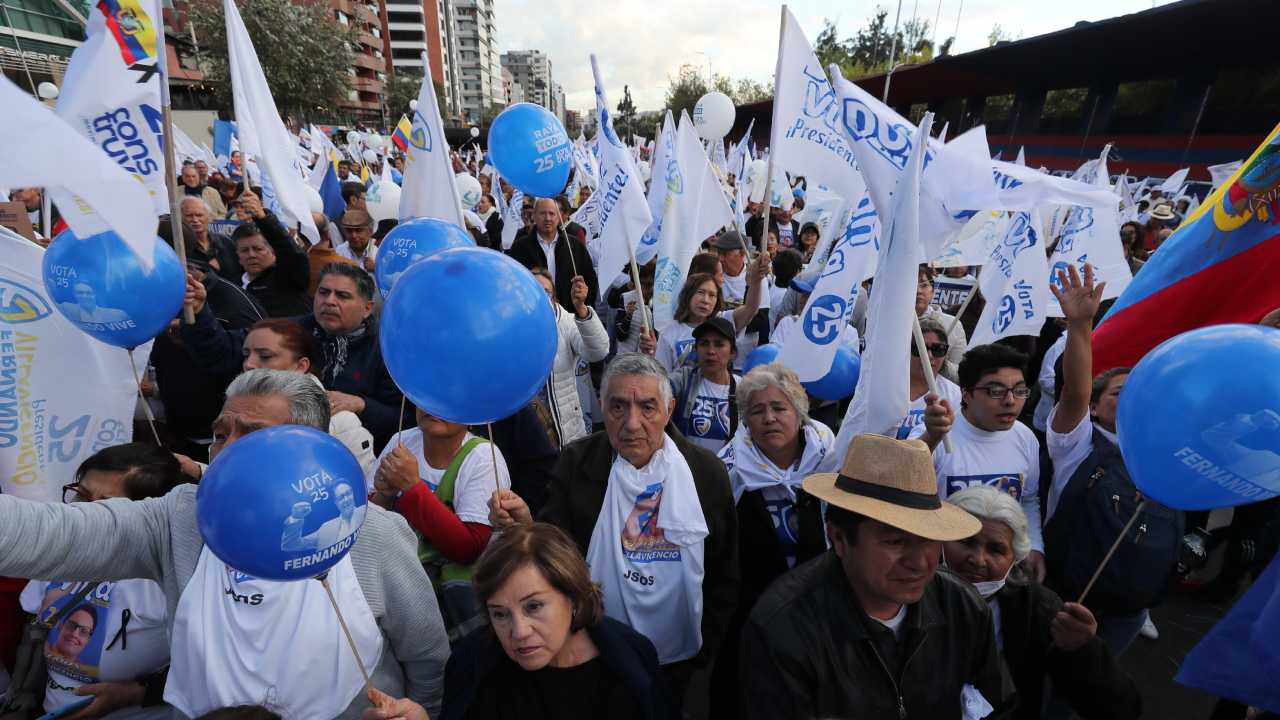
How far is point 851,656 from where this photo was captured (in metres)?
1.75

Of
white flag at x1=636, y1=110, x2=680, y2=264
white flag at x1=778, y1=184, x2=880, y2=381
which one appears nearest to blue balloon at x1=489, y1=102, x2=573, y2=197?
white flag at x1=636, y1=110, x2=680, y2=264

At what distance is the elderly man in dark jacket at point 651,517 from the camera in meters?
2.29

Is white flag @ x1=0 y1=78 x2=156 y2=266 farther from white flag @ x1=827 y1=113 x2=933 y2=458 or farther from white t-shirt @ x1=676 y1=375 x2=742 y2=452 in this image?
white t-shirt @ x1=676 y1=375 x2=742 y2=452

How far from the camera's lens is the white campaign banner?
2463 millimetres

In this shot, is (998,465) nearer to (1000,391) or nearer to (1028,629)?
(1000,391)

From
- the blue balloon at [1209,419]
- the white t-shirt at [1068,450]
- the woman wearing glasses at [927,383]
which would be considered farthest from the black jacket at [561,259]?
the blue balloon at [1209,419]

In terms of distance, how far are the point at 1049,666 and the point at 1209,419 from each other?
0.94m

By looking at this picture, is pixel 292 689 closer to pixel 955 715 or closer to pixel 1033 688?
pixel 955 715

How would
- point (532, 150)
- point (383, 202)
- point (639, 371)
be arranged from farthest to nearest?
point (383, 202) < point (532, 150) < point (639, 371)

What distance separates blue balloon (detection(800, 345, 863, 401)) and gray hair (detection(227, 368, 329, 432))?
102 inches

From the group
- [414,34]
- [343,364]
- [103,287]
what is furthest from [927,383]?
[414,34]

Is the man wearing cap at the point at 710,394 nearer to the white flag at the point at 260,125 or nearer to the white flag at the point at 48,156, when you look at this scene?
the white flag at the point at 48,156

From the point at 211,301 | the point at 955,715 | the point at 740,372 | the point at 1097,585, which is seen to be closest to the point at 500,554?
the point at 955,715

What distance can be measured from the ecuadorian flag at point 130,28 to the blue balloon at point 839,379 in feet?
12.3
